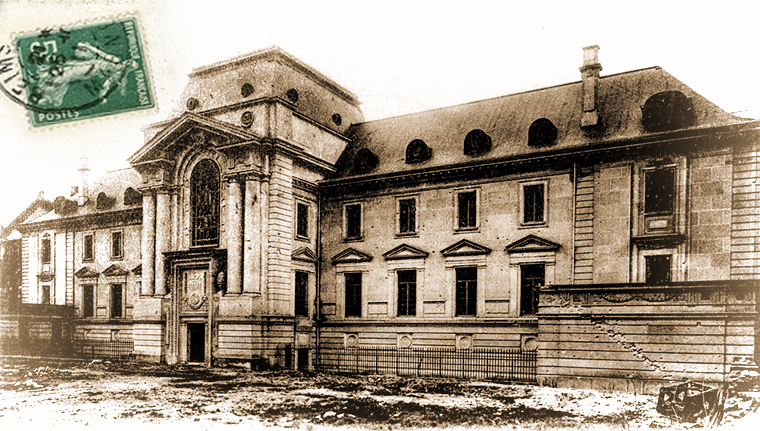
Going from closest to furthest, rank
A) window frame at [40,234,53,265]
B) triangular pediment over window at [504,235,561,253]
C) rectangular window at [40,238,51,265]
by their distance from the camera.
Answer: triangular pediment over window at [504,235,561,253], window frame at [40,234,53,265], rectangular window at [40,238,51,265]

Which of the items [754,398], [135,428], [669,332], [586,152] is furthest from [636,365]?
[135,428]

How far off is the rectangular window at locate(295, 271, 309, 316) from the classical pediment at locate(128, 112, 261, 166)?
21.2 ft

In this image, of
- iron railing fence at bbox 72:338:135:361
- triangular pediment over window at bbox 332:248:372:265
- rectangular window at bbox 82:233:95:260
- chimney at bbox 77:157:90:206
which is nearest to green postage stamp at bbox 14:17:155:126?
triangular pediment over window at bbox 332:248:372:265

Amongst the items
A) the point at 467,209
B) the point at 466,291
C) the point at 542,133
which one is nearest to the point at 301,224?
the point at 467,209

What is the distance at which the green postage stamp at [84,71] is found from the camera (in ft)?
47.6

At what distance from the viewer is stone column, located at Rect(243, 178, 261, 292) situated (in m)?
25.8

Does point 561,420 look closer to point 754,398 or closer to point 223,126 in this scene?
point 754,398

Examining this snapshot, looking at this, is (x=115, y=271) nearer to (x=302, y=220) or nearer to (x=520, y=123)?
(x=302, y=220)

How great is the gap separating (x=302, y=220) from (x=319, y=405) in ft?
45.6

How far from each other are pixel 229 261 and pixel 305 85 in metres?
9.91

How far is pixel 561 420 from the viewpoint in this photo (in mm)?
13570

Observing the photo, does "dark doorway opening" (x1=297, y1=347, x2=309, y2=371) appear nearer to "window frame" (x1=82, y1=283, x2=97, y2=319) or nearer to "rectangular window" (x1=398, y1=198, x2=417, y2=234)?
"rectangular window" (x1=398, y1=198, x2=417, y2=234)

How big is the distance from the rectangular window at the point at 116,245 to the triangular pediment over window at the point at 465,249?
20.2 m

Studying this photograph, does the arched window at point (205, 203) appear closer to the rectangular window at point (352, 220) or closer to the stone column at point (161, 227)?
the stone column at point (161, 227)
